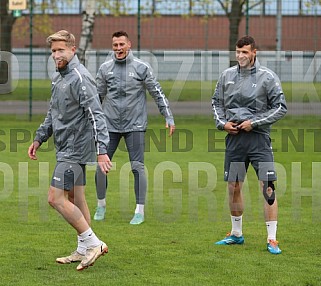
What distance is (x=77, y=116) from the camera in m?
8.03

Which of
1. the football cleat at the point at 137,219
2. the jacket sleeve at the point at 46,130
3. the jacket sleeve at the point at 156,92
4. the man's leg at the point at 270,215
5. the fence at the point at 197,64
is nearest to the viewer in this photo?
the jacket sleeve at the point at 46,130

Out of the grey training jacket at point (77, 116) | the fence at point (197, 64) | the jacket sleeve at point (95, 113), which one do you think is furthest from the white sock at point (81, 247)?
the fence at point (197, 64)

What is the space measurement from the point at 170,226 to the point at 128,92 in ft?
5.37

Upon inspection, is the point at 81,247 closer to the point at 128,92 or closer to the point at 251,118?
the point at 251,118

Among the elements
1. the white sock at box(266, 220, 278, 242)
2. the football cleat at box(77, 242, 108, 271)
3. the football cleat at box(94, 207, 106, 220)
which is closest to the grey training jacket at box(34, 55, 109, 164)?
the football cleat at box(77, 242, 108, 271)

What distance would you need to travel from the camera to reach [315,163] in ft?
49.6

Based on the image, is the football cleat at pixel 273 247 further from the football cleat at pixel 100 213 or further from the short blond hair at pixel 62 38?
the short blond hair at pixel 62 38

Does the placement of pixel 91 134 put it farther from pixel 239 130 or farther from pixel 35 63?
pixel 35 63

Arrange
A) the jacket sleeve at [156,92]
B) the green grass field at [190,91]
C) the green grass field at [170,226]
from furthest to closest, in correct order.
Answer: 1. the green grass field at [190,91]
2. the jacket sleeve at [156,92]
3. the green grass field at [170,226]

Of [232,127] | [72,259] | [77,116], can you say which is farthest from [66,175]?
[232,127]

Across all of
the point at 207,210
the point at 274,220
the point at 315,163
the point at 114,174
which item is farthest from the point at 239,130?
the point at 315,163

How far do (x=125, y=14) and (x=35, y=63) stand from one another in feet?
9.75

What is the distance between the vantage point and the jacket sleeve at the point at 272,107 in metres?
8.83

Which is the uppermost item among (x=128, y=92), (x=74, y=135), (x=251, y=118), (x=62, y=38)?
(x=62, y=38)
